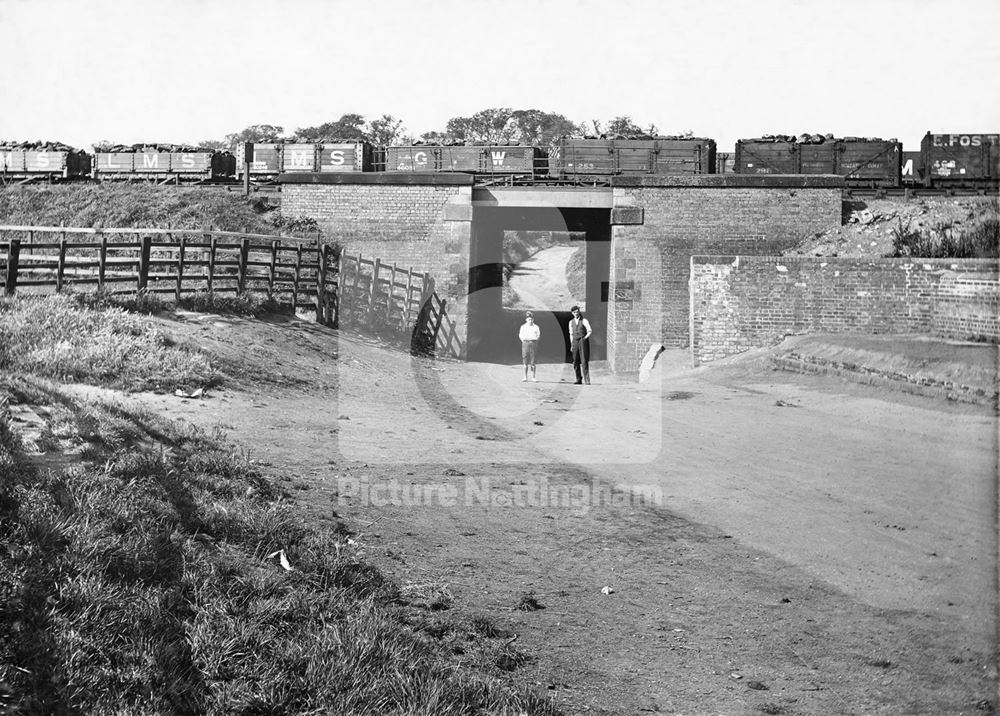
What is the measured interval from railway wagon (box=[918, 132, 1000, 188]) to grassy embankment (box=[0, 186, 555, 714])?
1193 inches

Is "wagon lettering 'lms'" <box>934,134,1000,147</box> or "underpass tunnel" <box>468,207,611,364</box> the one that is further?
"wagon lettering 'lms'" <box>934,134,1000,147</box>

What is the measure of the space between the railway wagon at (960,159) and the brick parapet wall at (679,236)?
410 inches

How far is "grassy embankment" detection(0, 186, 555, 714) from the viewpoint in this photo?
15.2ft

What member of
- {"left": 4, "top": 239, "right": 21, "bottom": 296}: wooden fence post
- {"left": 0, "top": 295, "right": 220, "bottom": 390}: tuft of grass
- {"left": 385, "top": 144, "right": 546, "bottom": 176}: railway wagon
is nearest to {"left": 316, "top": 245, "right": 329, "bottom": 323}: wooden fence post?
{"left": 0, "top": 295, "right": 220, "bottom": 390}: tuft of grass

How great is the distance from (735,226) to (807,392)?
33.8 feet

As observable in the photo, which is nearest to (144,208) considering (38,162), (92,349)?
(38,162)

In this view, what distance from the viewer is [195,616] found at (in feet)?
17.5

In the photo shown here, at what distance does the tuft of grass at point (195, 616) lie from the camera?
4.58m

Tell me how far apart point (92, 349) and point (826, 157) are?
2631 cm

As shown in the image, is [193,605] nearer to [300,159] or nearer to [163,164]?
[300,159]

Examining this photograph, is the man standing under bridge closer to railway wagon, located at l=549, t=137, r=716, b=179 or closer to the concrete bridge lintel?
the concrete bridge lintel

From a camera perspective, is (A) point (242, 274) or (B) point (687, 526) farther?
(A) point (242, 274)

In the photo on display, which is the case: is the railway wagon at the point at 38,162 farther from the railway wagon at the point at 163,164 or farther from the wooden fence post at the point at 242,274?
the wooden fence post at the point at 242,274

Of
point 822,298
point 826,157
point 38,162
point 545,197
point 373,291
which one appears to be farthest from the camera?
point 38,162
